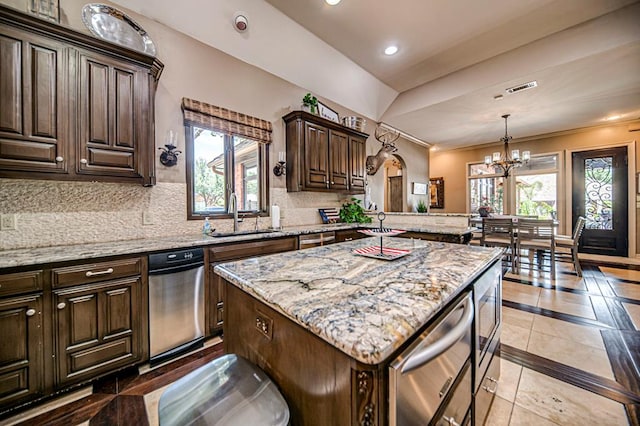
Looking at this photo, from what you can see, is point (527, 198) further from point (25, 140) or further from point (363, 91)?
point (25, 140)

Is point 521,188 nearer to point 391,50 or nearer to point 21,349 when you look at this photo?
point 391,50

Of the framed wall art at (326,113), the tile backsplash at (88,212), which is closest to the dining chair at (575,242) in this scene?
the framed wall art at (326,113)

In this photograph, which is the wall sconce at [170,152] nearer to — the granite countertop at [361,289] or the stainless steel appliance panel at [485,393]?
the granite countertop at [361,289]

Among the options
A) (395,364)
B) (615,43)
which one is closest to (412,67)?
(615,43)

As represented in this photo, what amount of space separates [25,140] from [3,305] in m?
1.07

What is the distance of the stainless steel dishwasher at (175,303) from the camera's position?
6.38ft

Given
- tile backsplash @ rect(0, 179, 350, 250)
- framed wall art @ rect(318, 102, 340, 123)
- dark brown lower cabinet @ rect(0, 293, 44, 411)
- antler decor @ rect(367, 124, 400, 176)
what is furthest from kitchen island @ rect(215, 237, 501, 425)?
antler decor @ rect(367, 124, 400, 176)

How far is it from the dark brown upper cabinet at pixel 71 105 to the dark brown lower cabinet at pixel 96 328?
2.89 ft

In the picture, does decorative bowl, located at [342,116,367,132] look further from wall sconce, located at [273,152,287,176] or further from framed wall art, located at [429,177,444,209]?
framed wall art, located at [429,177,444,209]

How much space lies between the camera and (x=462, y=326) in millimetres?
885

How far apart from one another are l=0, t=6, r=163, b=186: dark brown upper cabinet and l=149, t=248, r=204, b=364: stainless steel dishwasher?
0.79m

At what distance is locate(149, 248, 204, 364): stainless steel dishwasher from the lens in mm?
1943

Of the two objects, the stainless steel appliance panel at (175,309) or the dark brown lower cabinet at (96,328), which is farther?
the stainless steel appliance panel at (175,309)

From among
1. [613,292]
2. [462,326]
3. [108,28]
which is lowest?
[613,292]
